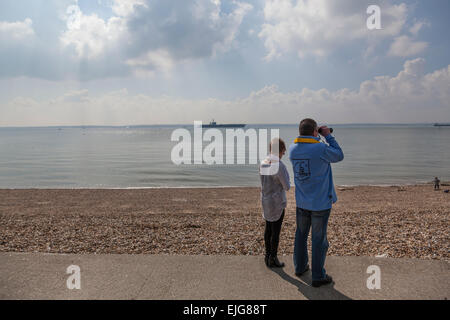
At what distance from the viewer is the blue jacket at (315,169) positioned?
140 inches

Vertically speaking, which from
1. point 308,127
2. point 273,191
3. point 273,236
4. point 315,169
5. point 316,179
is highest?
point 308,127

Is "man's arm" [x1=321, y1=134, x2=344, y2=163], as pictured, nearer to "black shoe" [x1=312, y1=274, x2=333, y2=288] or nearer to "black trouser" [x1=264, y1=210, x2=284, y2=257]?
"black trouser" [x1=264, y1=210, x2=284, y2=257]

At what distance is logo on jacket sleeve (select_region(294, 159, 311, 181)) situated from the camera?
142 inches

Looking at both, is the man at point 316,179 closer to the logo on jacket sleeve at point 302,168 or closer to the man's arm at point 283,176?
the logo on jacket sleeve at point 302,168

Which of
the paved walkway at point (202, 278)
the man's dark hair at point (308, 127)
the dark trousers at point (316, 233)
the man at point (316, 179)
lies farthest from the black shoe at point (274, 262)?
the man's dark hair at point (308, 127)

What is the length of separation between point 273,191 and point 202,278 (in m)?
1.34

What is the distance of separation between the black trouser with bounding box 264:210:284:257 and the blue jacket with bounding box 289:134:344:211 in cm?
62

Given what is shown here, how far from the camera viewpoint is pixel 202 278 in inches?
148

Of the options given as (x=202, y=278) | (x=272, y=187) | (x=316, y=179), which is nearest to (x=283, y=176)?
(x=272, y=187)

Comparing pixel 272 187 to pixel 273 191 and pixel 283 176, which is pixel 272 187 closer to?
pixel 273 191

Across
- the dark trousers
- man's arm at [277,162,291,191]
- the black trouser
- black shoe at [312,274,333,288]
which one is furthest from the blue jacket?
black shoe at [312,274,333,288]
